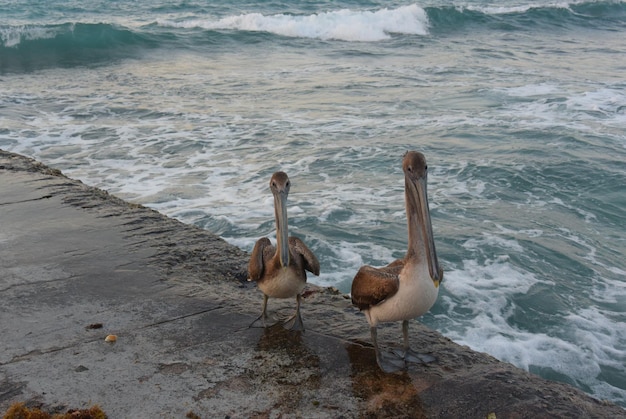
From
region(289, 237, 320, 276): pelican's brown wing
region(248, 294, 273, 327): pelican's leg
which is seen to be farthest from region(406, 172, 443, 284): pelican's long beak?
region(248, 294, 273, 327): pelican's leg

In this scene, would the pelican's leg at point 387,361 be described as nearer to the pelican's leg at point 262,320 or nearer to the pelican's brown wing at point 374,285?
the pelican's brown wing at point 374,285

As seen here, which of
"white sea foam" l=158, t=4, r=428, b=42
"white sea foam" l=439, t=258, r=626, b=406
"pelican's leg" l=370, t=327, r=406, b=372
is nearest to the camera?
"pelican's leg" l=370, t=327, r=406, b=372

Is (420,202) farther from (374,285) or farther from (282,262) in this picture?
(282,262)

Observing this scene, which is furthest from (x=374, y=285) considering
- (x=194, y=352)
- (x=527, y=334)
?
(x=527, y=334)

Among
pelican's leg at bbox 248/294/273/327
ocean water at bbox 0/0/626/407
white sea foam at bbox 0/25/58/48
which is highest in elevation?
white sea foam at bbox 0/25/58/48

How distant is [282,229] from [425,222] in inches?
31.8

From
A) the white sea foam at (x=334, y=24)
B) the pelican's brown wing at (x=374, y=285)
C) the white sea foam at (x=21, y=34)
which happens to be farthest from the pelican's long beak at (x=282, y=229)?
the white sea foam at (x=334, y=24)

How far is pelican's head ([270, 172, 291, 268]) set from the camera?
3.70m

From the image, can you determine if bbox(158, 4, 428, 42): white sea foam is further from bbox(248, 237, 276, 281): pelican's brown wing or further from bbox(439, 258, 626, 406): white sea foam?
bbox(248, 237, 276, 281): pelican's brown wing

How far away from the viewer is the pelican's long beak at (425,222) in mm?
3322

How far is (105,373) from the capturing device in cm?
353

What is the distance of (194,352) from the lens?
149 inches

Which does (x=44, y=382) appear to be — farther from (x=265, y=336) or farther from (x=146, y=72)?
(x=146, y=72)

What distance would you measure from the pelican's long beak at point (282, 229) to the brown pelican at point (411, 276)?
1.42ft
